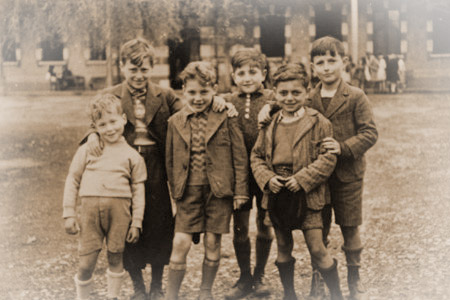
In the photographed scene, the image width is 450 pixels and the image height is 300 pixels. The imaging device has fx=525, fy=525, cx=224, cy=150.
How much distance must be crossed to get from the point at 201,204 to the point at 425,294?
1.83 meters

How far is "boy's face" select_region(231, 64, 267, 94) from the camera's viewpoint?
3.61 metres

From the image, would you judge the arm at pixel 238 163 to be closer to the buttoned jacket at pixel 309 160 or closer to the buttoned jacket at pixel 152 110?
the buttoned jacket at pixel 309 160

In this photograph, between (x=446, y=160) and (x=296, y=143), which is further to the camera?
(x=446, y=160)

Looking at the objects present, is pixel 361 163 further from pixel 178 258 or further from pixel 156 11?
pixel 156 11

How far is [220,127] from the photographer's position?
340 cm

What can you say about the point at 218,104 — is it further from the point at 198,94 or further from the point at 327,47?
the point at 327,47

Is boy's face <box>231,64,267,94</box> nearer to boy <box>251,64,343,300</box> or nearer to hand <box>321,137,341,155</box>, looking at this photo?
boy <box>251,64,343,300</box>

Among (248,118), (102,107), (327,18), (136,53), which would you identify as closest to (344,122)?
(248,118)

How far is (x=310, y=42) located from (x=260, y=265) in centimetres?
1341

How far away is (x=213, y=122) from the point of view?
340cm

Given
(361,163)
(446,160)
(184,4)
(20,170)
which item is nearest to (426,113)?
(446,160)

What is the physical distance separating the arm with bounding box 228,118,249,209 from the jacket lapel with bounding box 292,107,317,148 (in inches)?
14.6

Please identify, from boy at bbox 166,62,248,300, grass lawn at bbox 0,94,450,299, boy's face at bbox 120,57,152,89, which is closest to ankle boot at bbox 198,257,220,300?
boy at bbox 166,62,248,300

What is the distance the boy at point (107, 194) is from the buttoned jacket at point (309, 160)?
0.80 meters
